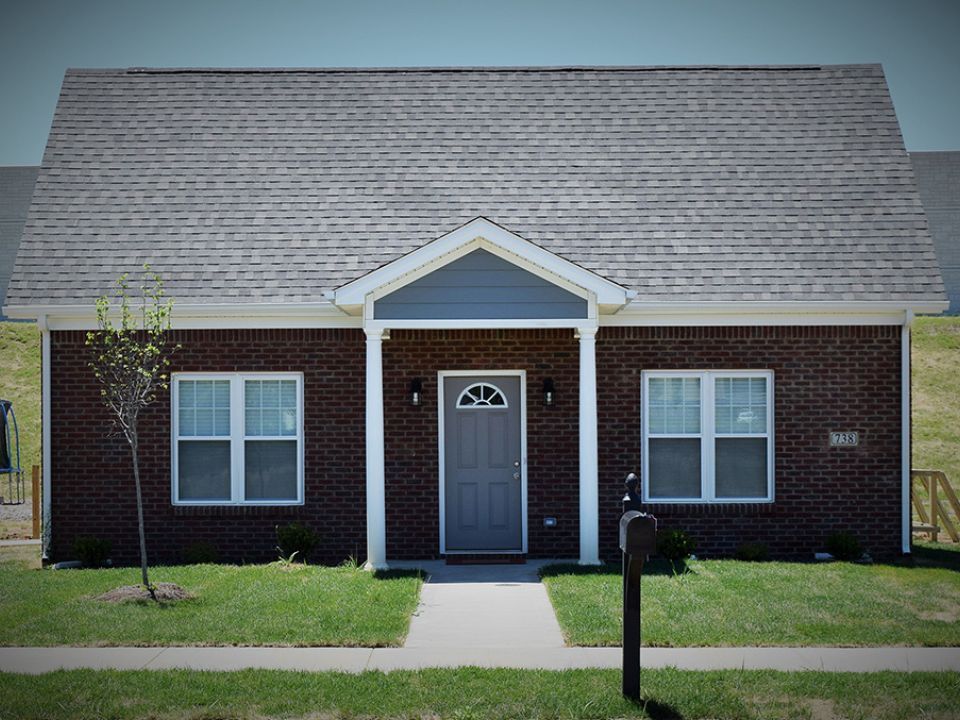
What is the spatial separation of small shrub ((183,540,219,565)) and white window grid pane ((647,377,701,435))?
6.14 metres

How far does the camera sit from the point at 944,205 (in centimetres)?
3975

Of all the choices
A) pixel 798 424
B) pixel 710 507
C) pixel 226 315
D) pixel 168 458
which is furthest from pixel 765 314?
pixel 168 458

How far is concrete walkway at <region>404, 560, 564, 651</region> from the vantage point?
414 inches

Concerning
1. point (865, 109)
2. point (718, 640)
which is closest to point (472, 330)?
point (718, 640)

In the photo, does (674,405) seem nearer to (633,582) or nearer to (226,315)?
(226,315)

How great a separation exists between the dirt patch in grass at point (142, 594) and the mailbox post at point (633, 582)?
5.56m

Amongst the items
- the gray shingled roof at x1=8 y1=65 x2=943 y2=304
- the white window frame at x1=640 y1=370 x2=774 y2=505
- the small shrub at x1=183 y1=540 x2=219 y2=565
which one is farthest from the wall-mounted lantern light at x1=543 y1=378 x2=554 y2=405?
the small shrub at x1=183 y1=540 x2=219 y2=565

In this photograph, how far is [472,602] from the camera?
490 inches

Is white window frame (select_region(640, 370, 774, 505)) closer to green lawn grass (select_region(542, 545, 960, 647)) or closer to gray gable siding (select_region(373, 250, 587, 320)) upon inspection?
green lawn grass (select_region(542, 545, 960, 647))

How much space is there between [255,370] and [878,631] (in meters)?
8.71

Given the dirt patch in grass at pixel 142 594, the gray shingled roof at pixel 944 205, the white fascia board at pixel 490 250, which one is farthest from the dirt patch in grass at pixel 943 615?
the gray shingled roof at pixel 944 205

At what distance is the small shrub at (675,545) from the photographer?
14930 mm

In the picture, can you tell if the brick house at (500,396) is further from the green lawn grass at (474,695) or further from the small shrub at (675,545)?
the green lawn grass at (474,695)

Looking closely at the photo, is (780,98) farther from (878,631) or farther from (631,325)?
(878,631)
